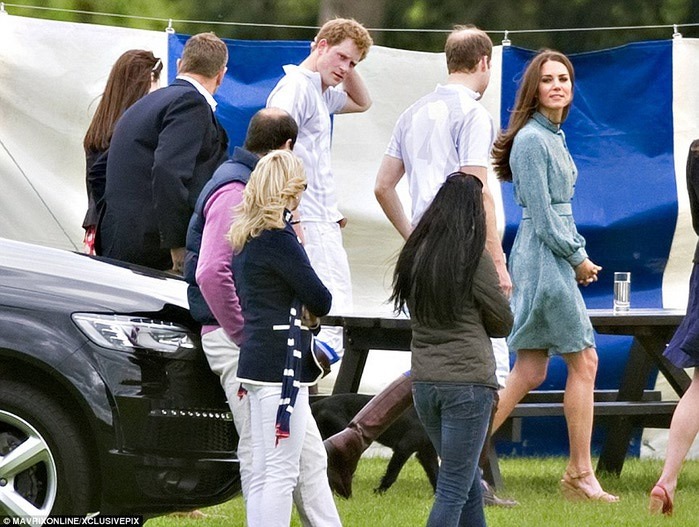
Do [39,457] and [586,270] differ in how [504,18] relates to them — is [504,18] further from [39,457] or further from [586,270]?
[39,457]

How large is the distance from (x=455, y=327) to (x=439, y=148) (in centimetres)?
→ 173

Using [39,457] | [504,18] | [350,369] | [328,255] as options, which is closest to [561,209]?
[328,255]

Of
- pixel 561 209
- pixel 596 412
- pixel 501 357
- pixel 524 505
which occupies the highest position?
pixel 561 209

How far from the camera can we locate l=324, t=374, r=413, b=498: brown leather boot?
6.47 m

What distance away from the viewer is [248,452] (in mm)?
5203

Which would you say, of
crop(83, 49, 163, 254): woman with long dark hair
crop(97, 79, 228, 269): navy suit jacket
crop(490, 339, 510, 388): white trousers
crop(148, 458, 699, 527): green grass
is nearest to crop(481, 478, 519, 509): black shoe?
crop(148, 458, 699, 527): green grass

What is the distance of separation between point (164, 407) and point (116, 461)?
246 millimetres

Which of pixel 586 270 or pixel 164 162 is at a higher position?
pixel 164 162

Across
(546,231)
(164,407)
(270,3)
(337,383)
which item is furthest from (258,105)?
(270,3)

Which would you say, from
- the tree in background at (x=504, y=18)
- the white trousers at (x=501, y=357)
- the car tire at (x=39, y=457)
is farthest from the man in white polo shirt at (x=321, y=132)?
the tree in background at (x=504, y=18)

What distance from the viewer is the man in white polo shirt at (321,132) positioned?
267 inches

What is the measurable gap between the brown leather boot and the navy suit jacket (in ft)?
3.56

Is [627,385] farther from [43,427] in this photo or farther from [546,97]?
[43,427]

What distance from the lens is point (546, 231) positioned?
21.5 ft
